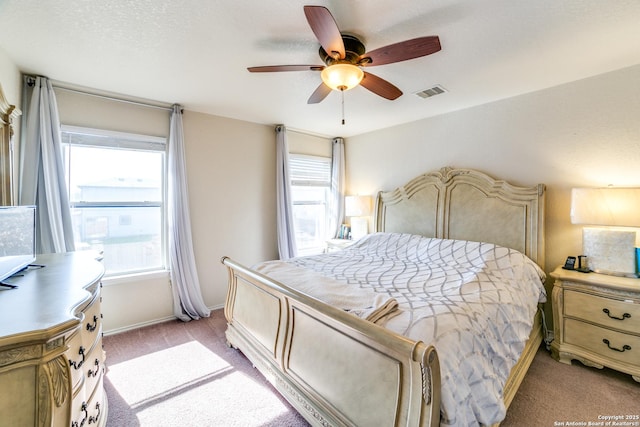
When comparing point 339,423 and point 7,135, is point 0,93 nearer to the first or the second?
point 7,135

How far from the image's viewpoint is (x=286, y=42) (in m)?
1.95

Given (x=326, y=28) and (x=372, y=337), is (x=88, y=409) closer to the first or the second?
(x=372, y=337)

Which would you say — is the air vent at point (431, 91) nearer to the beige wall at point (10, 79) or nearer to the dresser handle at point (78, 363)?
the dresser handle at point (78, 363)

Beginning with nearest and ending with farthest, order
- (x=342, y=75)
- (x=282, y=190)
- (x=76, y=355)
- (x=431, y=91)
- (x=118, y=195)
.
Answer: (x=76, y=355) → (x=342, y=75) → (x=431, y=91) → (x=118, y=195) → (x=282, y=190)

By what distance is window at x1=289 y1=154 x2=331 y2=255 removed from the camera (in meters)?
4.41

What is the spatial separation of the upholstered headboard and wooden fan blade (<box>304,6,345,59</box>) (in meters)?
2.22

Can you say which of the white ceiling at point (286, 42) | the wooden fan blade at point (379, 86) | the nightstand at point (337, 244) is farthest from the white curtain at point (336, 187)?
the wooden fan blade at point (379, 86)

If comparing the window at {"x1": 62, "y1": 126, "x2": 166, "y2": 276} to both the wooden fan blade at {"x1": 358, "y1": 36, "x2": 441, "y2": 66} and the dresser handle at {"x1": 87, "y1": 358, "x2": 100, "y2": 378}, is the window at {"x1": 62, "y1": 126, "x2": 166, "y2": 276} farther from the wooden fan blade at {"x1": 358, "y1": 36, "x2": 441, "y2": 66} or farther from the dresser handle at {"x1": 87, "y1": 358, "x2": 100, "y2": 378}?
the wooden fan blade at {"x1": 358, "y1": 36, "x2": 441, "y2": 66}

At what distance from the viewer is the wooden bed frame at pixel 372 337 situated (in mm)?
1201

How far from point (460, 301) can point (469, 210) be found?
175 cm

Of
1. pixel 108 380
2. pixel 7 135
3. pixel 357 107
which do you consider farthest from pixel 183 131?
pixel 108 380

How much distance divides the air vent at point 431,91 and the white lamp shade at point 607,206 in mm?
1489

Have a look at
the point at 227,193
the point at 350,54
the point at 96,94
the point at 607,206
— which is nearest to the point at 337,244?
the point at 227,193

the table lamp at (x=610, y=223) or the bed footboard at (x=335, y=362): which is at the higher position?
the table lamp at (x=610, y=223)
